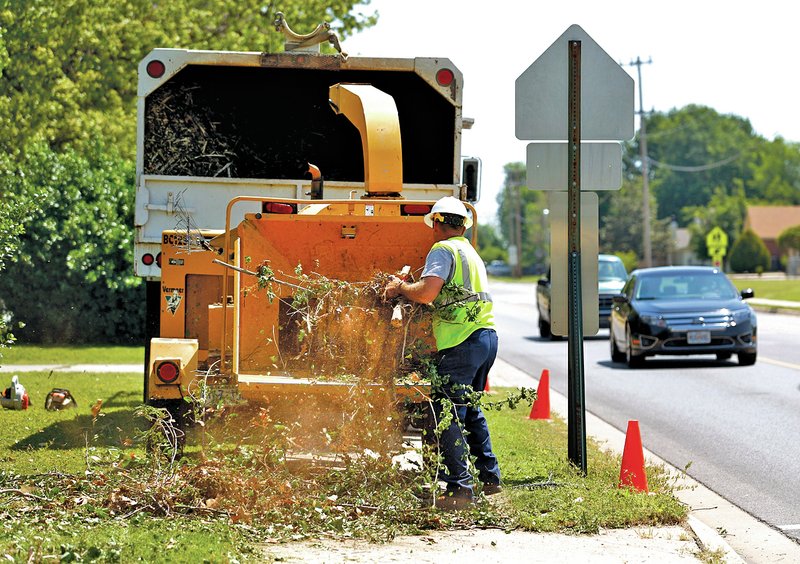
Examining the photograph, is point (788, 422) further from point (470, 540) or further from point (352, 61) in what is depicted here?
point (470, 540)

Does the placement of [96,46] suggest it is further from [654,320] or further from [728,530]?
[728,530]

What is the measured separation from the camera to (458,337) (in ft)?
27.2

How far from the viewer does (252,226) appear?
931 centimetres

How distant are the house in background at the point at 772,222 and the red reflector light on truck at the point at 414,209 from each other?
348 ft

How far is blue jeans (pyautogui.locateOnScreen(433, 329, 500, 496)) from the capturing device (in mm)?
8039

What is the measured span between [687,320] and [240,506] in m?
13.3

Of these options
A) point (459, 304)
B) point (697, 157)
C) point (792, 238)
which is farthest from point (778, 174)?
point (459, 304)

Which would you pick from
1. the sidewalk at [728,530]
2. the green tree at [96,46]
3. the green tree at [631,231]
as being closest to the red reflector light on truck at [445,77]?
the sidewalk at [728,530]

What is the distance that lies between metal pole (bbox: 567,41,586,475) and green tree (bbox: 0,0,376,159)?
13936 mm

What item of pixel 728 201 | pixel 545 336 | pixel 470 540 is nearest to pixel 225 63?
pixel 470 540

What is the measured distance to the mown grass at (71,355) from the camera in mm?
19281

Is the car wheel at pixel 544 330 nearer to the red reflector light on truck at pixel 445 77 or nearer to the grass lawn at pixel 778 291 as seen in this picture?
the red reflector light on truck at pixel 445 77

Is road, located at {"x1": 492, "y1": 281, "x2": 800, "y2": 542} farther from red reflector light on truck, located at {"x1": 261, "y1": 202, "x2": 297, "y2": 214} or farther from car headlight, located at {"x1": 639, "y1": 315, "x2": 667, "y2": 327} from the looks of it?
red reflector light on truck, located at {"x1": 261, "y1": 202, "x2": 297, "y2": 214}

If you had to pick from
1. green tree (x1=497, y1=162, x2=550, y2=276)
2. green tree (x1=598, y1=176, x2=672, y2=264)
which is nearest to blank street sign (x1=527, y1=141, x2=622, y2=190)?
green tree (x1=598, y1=176, x2=672, y2=264)
